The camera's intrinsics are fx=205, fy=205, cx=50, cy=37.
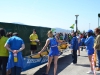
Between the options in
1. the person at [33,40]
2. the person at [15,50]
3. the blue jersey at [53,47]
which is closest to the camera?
the person at [15,50]

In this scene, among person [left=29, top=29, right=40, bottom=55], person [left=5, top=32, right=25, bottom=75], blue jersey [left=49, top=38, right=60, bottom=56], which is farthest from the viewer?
person [left=29, top=29, right=40, bottom=55]

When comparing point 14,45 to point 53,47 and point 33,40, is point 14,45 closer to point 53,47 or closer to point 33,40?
point 53,47

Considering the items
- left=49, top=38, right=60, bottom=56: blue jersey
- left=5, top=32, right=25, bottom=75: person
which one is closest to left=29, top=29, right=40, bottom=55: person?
left=49, top=38, right=60, bottom=56: blue jersey

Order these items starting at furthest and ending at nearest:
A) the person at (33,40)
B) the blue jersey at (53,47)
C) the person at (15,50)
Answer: the person at (33,40)
the blue jersey at (53,47)
the person at (15,50)

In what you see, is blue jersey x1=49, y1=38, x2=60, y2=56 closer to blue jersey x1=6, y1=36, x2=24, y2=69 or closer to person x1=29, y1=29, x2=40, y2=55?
blue jersey x1=6, y1=36, x2=24, y2=69

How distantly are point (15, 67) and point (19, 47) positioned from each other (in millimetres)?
609

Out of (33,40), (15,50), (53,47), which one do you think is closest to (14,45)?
(15,50)

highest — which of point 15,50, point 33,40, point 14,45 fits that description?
point 33,40

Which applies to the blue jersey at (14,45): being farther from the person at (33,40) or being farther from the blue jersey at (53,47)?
the person at (33,40)

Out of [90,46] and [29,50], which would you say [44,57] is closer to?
[90,46]

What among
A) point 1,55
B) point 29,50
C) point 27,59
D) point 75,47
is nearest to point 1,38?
point 1,55

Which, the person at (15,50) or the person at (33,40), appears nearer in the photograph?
the person at (15,50)

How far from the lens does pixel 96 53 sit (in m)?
9.02

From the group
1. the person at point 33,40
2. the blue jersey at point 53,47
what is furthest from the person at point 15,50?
the person at point 33,40
